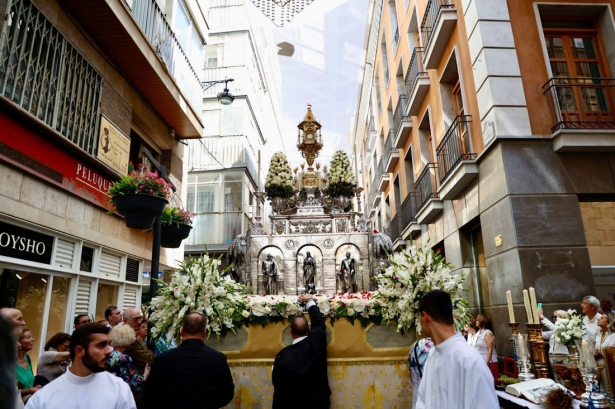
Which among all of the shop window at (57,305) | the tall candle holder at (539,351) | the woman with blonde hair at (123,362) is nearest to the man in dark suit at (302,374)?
the woman with blonde hair at (123,362)

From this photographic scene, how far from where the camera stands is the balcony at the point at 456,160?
28.2 feet

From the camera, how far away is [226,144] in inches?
732

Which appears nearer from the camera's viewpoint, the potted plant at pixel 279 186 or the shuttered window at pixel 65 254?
the shuttered window at pixel 65 254

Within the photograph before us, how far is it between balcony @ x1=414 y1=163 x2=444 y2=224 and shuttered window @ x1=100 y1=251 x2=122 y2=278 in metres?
8.15

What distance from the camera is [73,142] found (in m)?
7.19

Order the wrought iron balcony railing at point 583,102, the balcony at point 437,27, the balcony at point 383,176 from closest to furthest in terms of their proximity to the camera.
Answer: the wrought iron balcony railing at point 583,102 < the balcony at point 437,27 < the balcony at point 383,176

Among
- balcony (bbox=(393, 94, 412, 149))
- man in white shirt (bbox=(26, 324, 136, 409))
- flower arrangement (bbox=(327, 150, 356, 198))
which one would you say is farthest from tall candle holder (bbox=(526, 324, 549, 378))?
balcony (bbox=(393, 94, 412, 149))

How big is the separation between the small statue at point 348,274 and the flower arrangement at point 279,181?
9.24 ft

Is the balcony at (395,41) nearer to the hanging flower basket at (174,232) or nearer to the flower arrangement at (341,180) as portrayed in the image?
the flower arrangement at (341,180)

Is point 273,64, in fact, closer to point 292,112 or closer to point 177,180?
point 292,112

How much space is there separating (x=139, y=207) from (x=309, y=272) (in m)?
5.46

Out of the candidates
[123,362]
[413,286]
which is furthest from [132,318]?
[413,286]

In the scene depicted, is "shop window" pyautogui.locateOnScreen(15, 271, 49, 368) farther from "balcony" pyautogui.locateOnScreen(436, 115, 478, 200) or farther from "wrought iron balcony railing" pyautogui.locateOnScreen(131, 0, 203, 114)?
"balcony" pyautogui.locateOnScreen(436, 115, 478, 200)

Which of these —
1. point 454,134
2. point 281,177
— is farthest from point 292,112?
point 454,134
